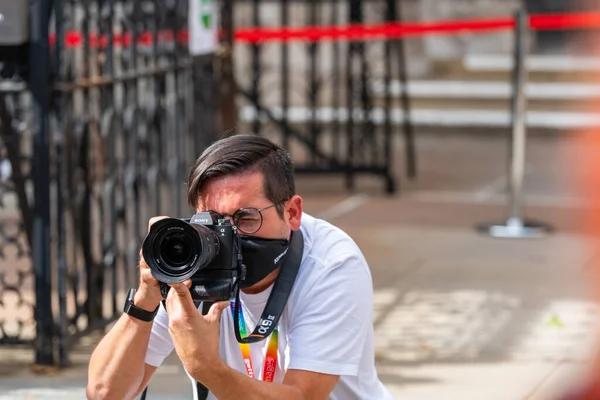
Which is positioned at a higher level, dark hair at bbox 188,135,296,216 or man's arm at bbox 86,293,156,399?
dark hair at bbox 188,135,296,216

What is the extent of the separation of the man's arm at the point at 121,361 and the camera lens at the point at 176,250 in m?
0.31

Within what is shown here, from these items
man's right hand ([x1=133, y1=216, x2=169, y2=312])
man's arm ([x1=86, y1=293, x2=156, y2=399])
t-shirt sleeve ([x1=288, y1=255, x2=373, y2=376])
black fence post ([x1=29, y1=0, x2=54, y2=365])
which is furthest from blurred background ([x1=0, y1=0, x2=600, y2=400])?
man's arm ([x1=86, y1=293, x2=156, y2=399])

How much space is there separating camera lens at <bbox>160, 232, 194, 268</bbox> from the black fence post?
2.34 metres

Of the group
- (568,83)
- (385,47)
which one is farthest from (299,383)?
(568,83)

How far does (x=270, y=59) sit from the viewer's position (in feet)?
47.0

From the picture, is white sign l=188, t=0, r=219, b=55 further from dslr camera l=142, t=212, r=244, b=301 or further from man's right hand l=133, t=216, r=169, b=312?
dslr camera l=142, t=212, r=244, b=301

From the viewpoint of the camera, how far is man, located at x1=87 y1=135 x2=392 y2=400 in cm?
281

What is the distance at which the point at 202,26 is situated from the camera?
6.39 metres

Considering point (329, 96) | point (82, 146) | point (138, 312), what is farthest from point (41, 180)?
point (329, 96)

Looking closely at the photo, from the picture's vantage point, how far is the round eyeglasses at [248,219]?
281cm

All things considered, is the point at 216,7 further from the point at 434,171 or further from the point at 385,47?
the point at 434,171

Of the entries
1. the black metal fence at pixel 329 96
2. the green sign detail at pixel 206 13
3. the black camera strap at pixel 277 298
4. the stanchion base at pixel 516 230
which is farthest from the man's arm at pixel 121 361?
the black metal fence at pixel 329 96

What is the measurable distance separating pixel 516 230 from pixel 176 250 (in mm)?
5579

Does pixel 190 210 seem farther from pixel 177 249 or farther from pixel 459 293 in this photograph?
pixel 177 249
